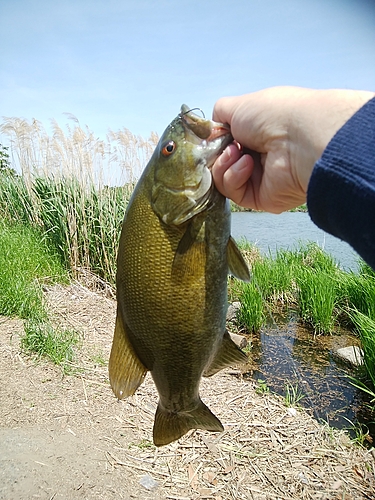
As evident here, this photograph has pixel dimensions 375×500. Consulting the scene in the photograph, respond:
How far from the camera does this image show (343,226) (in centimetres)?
130

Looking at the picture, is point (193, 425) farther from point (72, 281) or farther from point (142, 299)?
point (72, 281)

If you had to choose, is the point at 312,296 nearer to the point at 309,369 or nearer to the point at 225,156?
the point at 309,369

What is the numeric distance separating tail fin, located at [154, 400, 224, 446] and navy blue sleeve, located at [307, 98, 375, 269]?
1.18 m

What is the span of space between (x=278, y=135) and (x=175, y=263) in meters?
0.69

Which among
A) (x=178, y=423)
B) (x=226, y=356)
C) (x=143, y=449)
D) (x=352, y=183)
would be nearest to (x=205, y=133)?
(x=352, y=183)

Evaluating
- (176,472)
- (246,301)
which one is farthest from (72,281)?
(176,472)

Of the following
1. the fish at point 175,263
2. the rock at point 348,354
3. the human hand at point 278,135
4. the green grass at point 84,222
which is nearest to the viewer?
the human hand at point 278,135

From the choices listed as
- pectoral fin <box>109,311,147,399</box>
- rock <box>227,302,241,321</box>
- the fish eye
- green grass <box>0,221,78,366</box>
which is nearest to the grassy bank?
rock <box>227,302,241,321</box>

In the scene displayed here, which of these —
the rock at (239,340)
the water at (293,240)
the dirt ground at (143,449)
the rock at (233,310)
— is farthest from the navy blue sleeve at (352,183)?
the water at (293,240)

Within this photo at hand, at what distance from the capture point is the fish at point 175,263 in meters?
1.73

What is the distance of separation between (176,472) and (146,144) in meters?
7.23

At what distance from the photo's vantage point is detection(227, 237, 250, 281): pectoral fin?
73.3 inches

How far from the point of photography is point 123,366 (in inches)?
72.9

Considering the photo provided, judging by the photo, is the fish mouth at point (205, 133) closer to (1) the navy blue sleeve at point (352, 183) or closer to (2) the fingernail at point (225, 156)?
(2) the fingernail at point (225, 156)
